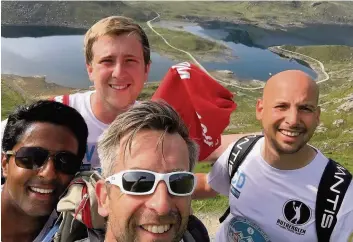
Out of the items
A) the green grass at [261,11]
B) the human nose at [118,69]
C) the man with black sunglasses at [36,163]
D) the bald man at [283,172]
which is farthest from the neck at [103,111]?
the green grass at [261,11]

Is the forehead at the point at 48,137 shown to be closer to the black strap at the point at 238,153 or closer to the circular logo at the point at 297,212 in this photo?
the black strap at the point at 238,153

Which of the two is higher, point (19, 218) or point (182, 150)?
point (182, 150)

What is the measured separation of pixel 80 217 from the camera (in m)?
3.82

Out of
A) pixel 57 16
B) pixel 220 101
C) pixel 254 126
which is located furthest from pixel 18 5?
pixel 220 101

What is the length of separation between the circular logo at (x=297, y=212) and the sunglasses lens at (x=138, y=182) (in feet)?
6.89

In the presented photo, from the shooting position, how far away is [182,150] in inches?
145

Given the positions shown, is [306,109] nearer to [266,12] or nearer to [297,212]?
[297,212]

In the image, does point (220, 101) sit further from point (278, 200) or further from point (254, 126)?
point (254, 126)

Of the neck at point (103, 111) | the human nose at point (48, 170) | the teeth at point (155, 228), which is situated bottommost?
the neck at point (103, 111)

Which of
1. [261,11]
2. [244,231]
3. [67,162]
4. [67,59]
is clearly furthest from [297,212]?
[261,11]

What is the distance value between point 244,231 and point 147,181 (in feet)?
7.44

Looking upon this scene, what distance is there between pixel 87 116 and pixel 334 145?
183ft

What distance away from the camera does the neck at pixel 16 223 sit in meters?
4.55

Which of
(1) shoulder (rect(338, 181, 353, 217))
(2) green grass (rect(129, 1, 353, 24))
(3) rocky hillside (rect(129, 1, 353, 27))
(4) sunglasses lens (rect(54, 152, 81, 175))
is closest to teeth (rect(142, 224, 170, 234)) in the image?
(4) sunglasses lens (rect(54, 152, 81, 175))
